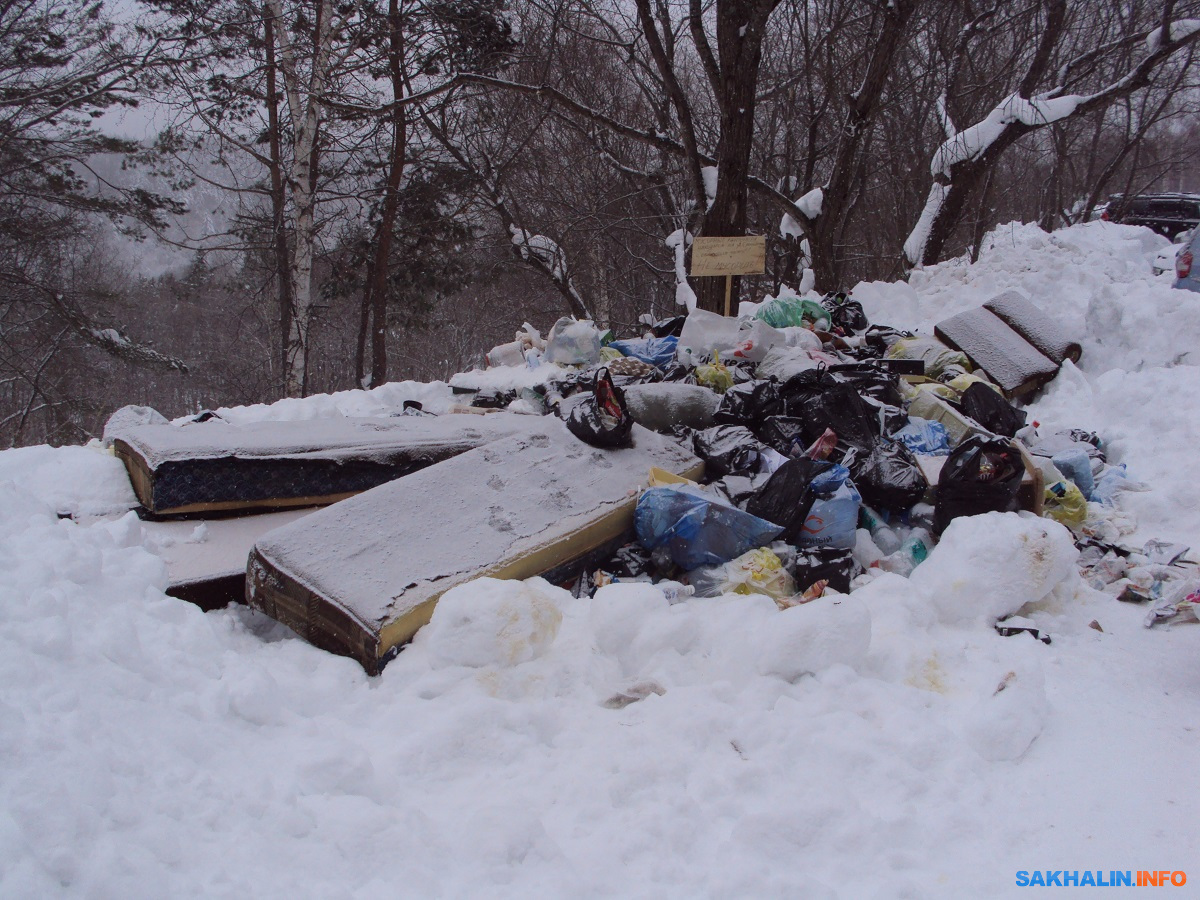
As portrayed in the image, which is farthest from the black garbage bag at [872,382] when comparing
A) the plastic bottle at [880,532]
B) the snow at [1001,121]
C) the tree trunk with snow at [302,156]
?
the tree trunk with snow at [302,156]

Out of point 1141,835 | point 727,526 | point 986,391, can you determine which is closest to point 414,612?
point 727,526

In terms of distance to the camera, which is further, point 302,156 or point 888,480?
point 302,156

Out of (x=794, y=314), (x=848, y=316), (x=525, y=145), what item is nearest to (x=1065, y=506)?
(x=794, y=314)

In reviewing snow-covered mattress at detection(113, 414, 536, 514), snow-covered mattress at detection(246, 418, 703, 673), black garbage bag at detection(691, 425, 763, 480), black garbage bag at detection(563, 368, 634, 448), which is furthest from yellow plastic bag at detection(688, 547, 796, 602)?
snow-covered mattress at detection(113, 414, 536, 514)

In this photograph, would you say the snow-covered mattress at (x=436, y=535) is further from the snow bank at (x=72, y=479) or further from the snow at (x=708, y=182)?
the snow at (x=708, y=182)

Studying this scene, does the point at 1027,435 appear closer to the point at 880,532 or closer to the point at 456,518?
the point at 880,532

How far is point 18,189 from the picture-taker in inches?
403

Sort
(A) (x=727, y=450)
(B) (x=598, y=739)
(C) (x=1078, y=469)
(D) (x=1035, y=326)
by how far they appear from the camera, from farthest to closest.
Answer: (D) (x=1035, y=326)
(C) (x=1078, y=469)
(A) (x=727, y=450)
(B) (x=598, y=739)

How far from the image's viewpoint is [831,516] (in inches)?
127

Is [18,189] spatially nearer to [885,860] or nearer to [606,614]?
[606,614]

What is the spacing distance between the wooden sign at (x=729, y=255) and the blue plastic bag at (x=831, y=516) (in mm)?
3640

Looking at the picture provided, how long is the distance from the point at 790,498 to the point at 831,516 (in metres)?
0.20

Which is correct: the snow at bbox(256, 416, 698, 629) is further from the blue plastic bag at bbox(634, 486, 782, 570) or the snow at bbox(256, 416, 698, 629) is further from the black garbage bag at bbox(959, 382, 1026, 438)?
the black garbage bag at bbox(959, 382, 1026, 438)

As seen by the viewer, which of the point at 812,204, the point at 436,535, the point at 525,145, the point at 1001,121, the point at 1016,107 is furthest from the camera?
the point at 525,145
